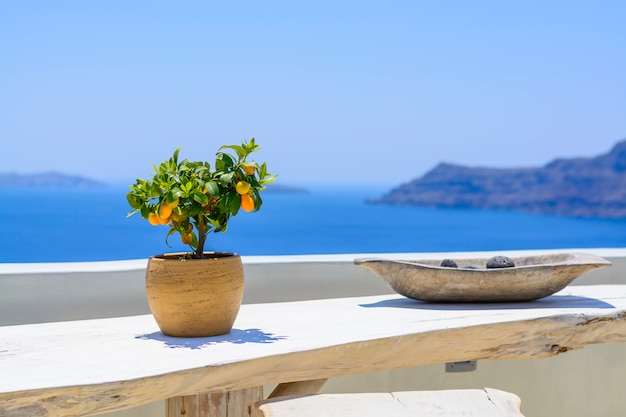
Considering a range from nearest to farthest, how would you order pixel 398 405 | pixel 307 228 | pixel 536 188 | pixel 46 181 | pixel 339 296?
1. pixel 398 405
2. pixel 339 296
3. pixel 307 228
4. pixel 536 188
5. pixel 46 181

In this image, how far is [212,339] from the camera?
135cm

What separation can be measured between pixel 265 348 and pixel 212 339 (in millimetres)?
128

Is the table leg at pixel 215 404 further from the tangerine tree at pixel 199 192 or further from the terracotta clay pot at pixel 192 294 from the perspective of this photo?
the tangerine tree at pixel 199 192

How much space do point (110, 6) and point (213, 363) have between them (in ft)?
60.6

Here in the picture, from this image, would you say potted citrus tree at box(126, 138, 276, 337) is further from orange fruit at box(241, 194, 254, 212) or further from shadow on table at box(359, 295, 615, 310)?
shadow on table at box(359, 295, 615, 310)

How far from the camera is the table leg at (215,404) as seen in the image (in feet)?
4.47

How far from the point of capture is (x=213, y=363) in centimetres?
117

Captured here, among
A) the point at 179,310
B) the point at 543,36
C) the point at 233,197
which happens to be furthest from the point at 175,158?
the point at 543,36

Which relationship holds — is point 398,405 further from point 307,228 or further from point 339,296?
point 307,228

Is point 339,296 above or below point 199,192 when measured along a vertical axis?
below

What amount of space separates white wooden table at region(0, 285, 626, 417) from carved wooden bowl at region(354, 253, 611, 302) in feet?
0.09

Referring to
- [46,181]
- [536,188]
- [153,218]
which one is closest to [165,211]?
[153,218]

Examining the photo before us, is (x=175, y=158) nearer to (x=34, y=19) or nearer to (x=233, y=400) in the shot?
(x=233, y=400)

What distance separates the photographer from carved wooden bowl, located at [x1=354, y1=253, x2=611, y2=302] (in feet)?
5.54
